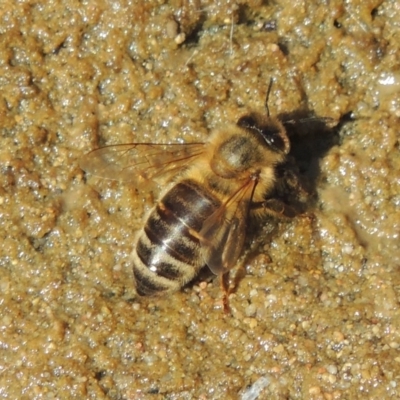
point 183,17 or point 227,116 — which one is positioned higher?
point 183,17

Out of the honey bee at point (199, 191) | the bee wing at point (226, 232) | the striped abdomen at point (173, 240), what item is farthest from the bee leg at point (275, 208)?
the striped abdomen at point (173, 240)

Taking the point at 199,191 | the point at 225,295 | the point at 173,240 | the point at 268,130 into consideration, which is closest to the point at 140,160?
the point at 199,191

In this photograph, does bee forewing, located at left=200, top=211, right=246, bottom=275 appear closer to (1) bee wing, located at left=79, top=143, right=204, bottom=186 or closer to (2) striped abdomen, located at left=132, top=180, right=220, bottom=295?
(2) striped abdomen, located at left=132, top=180, right=220, bottom=295

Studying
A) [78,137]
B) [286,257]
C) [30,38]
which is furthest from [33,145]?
[286,257]

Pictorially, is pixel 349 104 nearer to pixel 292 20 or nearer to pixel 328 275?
pixel 292 20

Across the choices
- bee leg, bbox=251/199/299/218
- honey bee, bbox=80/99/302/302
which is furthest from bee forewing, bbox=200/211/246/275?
bee leg, bbox=251/199/299/218

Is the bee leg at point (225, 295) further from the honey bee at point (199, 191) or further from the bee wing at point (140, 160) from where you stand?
the bee wing at point (140, 160)
